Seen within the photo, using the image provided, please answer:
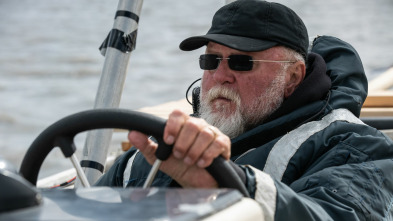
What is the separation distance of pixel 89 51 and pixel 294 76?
11257mm

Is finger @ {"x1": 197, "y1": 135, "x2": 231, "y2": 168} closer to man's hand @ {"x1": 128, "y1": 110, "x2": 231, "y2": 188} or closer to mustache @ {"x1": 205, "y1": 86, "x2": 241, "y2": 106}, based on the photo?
man's hand @ {"x1": 128, "y1": 110, "x2": 231, "y2": 188}

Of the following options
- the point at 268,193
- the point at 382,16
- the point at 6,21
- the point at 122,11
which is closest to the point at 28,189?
the point at 268,193

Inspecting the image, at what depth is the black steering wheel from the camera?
1.37 m

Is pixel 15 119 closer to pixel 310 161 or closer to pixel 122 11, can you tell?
pixel 122 11

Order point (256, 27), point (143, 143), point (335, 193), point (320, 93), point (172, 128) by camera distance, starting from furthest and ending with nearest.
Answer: point (256, 27), point (320, 93), point (335, 193), point (143, 143), point (172, 128)

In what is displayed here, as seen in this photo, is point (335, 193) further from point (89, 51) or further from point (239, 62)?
point (89, 51)

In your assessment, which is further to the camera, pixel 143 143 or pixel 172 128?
pixel 143 143

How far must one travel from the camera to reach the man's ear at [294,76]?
254 cm

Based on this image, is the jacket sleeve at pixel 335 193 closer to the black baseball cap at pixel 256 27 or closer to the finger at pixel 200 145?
the finger at pixel 200 145

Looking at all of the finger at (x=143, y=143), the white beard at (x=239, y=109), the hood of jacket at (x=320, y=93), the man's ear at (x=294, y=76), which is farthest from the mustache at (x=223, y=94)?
the finger at (x=143, y=143)

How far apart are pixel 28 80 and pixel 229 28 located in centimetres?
1030

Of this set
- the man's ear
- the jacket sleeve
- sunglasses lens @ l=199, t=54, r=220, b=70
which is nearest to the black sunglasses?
sunglasses lens @ l=199, t=54, r=220, b=70

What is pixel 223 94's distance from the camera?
2.39m

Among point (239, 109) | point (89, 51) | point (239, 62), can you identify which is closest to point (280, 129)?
point (239, 109)
